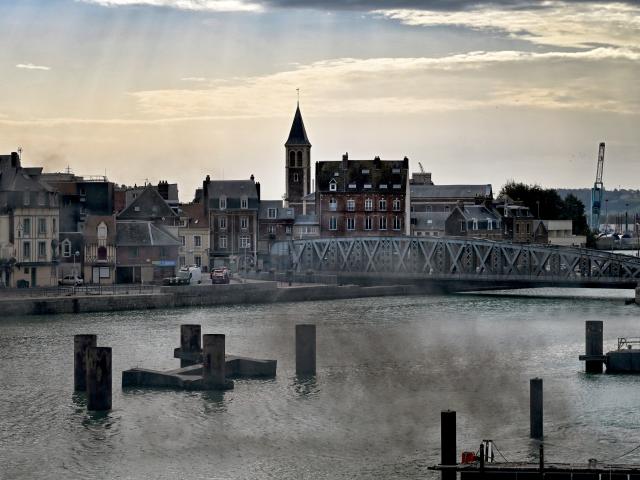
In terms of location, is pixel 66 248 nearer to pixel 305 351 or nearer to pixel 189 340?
pixel 189 340

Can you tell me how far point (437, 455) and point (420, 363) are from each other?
2212 centimetres

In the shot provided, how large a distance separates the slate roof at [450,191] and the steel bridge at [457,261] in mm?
36714

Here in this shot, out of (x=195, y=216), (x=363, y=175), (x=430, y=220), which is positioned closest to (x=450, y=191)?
(x=430, y=220)

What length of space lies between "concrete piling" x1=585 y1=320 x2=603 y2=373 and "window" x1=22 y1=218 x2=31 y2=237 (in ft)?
182

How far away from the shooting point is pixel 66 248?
11525 centimetres

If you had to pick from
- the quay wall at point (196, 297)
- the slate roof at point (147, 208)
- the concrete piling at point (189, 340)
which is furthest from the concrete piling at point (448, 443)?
the slate roof at point (147, 208)

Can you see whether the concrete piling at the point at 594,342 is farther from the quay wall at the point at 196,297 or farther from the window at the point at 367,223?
the window at the point at 367,223

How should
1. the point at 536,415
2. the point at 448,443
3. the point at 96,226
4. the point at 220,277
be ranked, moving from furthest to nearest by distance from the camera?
the point at 96,226 → the point at 220,277 → the point at 536,415 → the point at 448,443

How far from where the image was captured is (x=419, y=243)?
132500mm

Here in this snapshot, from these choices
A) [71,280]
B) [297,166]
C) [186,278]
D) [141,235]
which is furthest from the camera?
[297,166]

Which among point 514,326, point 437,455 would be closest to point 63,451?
point 437,455

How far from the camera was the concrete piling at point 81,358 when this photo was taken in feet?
190

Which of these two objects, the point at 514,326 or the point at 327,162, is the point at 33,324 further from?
the point at 327,162

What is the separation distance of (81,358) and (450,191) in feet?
455
